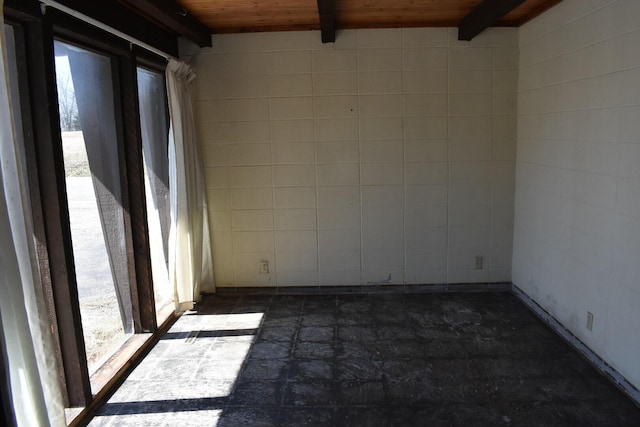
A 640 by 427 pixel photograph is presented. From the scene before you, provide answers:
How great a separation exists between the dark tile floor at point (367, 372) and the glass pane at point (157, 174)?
0.32m

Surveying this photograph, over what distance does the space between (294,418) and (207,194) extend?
2.37 meters

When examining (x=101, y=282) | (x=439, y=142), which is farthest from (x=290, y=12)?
(x=101, y=282)

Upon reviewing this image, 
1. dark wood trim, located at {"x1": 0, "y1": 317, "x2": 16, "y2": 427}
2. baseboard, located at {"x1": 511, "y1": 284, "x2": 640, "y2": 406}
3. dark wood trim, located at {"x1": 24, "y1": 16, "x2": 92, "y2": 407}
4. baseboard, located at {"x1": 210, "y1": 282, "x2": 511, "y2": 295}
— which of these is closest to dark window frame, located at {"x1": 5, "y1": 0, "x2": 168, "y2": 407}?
dark wood trim, located at {"x1": 24, "y1": 16, "x2": 92, "y2": 407}

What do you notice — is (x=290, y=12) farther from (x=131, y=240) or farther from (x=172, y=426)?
(x=172, y=426)

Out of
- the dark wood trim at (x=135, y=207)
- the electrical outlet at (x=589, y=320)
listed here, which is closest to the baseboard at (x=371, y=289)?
the dark wood trim at (x=135, y=207)

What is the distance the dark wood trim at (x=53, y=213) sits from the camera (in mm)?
2229

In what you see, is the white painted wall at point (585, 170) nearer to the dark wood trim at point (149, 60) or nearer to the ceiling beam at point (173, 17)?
the ceiling beam at point (173, 17)

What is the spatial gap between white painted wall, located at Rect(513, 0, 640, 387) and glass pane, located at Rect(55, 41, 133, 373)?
2968mm

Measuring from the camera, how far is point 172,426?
7.95 ft

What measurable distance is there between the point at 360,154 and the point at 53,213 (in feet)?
8.37

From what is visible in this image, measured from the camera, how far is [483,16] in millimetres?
3486

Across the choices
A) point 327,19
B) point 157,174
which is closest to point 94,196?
point 157,174

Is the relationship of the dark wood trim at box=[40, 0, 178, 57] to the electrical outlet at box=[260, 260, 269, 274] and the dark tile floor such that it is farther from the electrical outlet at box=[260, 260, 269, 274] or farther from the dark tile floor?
the dark tile floor

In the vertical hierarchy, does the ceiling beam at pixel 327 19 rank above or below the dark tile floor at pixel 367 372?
above
